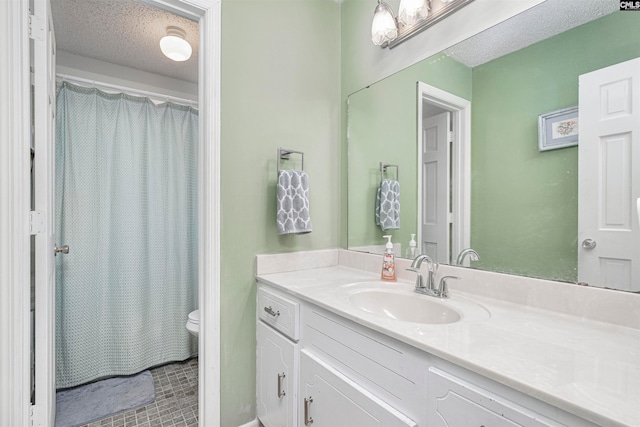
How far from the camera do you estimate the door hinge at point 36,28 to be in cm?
111

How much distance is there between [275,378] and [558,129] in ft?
4.80

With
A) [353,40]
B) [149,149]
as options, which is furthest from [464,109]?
[149,149]

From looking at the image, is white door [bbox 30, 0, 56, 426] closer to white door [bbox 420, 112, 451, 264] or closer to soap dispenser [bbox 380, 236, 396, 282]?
soap dispenser [bbox 380, 236, 396, 282]

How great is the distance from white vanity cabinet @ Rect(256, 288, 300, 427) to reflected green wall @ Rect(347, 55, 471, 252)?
62 cm

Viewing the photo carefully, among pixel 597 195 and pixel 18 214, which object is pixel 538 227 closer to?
pixel 597 195

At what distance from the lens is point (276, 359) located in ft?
4.51

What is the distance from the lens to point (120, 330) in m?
2.15

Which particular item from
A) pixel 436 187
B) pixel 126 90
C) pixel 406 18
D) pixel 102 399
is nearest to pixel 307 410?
pixel 436 187

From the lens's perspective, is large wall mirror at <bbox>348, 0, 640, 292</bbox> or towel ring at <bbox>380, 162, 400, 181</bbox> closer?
large wall mirror at <bbox>348, 0, 640, 292</bbox>

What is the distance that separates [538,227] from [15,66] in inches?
73.1

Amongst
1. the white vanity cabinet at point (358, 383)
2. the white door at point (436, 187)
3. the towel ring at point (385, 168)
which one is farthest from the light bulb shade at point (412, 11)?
the white vanity cabinet at point (358, 383)

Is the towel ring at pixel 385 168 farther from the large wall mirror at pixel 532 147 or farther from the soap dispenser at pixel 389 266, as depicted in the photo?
the soap dispenser at pixel 389 266

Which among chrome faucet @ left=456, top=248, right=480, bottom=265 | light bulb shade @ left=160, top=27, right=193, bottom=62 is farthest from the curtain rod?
chrome faucet @ left=456, top=248, right=480, bottom=265

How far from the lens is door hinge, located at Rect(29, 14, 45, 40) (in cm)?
111
